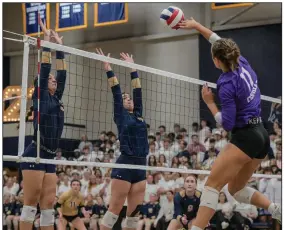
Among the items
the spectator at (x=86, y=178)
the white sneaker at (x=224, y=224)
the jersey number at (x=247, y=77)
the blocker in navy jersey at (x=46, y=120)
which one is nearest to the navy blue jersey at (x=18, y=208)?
the spectator at (x=86, y=178)

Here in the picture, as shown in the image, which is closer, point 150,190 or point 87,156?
point 150,190

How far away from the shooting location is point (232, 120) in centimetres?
534

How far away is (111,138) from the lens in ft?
50.8

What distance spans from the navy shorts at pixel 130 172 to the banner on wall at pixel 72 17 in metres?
9.98

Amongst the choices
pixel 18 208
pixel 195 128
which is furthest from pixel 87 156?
pixel 195 128

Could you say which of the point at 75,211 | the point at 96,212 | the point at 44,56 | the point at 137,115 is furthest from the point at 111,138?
the point at 44,56

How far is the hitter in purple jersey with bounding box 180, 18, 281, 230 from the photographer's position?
5.39 metres

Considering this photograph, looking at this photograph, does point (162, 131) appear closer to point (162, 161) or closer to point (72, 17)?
point (162, 161)

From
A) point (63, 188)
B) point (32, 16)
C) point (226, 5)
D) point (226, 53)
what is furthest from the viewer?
point (32, 16)

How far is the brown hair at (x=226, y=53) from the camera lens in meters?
5.45

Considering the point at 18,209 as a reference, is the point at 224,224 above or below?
above

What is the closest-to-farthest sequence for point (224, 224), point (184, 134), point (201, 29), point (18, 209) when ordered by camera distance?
point (201, 29) < point (224, 224) < point (18, 209) < point (184, 134)

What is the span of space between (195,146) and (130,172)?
19.6ft

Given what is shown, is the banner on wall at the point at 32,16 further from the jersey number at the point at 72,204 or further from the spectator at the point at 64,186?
the jersey number at the point at 72,204
